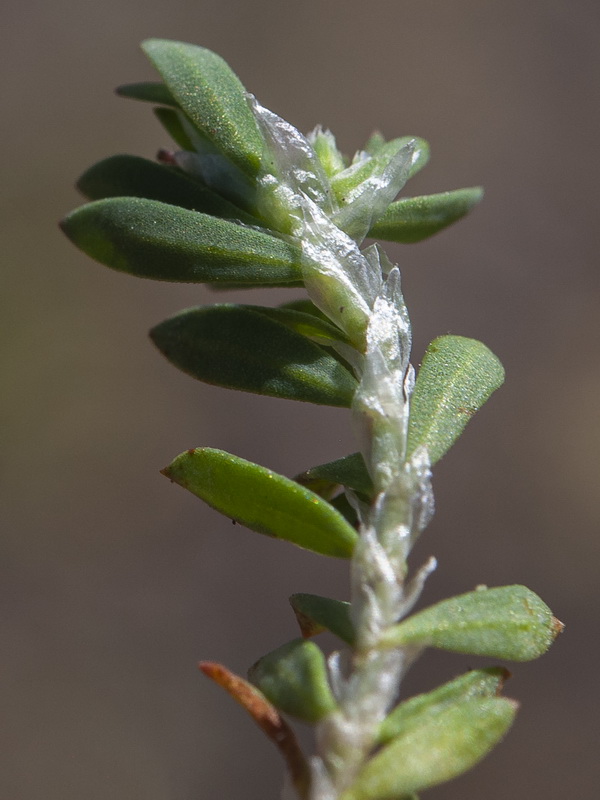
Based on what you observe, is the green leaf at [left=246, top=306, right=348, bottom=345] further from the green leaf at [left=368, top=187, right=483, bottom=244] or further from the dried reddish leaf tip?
the dried reddish leaf tip

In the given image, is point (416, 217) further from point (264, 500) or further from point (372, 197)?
point (264, 500)

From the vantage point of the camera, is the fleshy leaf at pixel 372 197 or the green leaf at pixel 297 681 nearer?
the green leaf at pixel 297 681

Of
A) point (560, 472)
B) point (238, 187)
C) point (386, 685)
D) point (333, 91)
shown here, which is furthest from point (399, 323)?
point (333, 91)

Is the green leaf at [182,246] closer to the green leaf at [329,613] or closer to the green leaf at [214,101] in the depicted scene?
the green leaf at [214,101]

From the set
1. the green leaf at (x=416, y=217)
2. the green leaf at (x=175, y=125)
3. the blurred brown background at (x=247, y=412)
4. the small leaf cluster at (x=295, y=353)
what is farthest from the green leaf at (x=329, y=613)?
the blurred brown background at (x=247, y=412)

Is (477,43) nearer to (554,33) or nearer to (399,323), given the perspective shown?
(554,33)
